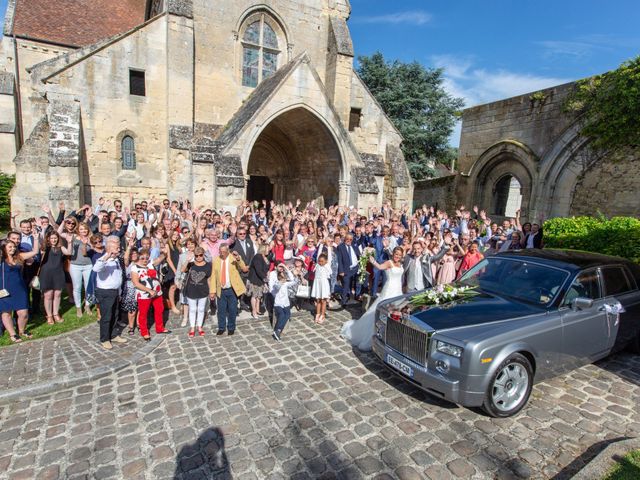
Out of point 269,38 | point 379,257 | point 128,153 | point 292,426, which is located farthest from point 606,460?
point 269,38

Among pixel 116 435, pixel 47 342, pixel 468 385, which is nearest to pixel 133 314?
pixel 47 342

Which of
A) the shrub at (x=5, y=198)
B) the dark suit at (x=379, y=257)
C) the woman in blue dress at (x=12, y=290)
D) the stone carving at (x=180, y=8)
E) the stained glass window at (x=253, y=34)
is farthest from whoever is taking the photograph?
the shrub at (x=5, y=198)

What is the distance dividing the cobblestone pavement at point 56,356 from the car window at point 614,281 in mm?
7199

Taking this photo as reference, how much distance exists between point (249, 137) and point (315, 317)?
315 inches

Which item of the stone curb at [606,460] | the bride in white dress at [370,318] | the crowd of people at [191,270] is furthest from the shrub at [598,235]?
the stone curb at [606,460]

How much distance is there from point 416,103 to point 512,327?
24.3 meters

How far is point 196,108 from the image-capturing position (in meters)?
14.8

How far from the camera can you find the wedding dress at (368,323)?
19.6 ft

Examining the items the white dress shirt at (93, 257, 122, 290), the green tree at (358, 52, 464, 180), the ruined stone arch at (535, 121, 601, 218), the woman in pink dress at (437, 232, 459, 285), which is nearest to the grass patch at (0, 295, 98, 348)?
the white dress shirt at (93, 257, 122, 290)

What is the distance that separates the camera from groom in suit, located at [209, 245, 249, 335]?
6363 mm

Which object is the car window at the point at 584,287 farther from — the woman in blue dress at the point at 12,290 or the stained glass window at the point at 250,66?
the stained glass window at the point at 250,66

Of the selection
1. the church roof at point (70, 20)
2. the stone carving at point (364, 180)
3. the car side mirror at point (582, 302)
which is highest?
the church roof at point (70, 20)

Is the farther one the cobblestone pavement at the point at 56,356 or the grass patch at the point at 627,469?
the cobblestone pavement at the point at 56,356

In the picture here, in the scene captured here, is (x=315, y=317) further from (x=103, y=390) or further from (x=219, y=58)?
(x=219, y=58)
